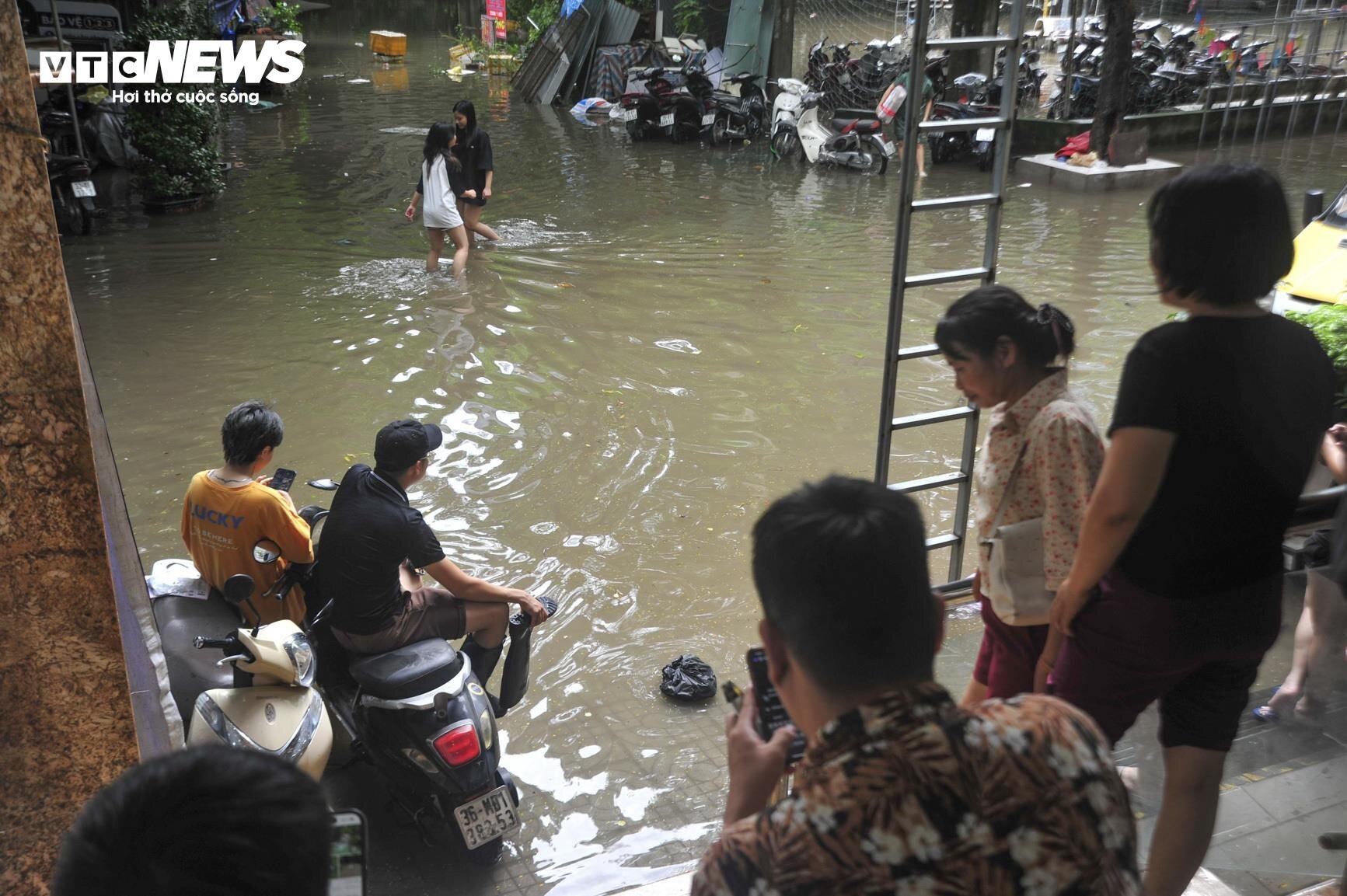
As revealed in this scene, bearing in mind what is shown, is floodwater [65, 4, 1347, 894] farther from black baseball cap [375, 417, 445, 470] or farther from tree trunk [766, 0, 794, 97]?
tree trunk [766, 0, 794, 97]

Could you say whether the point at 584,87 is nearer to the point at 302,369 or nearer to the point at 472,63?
the point at 472,63

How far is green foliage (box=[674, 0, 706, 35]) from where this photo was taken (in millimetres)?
21734

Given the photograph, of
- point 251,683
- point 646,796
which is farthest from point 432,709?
point 646,796

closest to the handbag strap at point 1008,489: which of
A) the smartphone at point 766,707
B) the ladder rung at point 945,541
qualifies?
the smartphone at point 766,707

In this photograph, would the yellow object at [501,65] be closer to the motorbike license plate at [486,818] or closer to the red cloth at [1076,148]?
the red cloth at [1076,148]

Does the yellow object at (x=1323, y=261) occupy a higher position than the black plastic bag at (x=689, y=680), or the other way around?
the yellow object at (x=1323, y=261)

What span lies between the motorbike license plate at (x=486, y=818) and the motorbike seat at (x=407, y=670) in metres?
0.37

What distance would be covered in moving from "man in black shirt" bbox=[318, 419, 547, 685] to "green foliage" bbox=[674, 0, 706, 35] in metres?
20.0

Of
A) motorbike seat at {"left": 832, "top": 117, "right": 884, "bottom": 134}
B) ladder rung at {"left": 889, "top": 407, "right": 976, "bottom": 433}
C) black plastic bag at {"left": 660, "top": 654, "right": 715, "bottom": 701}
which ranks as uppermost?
motorbike seat at {"left": 832, "top": 117, "right": 884, "bottom": 134}

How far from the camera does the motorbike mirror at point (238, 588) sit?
3167 millimetres

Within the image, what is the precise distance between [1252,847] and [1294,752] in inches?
23.4

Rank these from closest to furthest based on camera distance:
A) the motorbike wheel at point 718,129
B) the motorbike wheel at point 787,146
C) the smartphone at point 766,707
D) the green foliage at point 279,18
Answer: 1. the smartphone at point 766,707
2. the motorbike wheel at point 787,146
3. the motorbike wheel at point 718,129
4. the green foliage at point 279,18

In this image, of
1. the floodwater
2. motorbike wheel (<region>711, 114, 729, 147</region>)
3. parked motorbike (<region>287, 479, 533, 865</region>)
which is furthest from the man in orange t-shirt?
motorbike wheel (<region>711, 114, 729, 147</region>)

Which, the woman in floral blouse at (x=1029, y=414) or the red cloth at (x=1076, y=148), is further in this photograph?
the red cloth at (x=1076, y=148)
